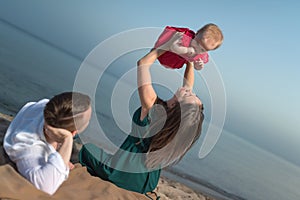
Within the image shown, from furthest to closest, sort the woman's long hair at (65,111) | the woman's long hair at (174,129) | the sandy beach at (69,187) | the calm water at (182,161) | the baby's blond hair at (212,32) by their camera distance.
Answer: the calm water at (182,161)
the baby's blond hair at (212,32)
the woman's long hair at (174,129)
the woman's long hair at (65,111)
the sandy beach at (69,187)

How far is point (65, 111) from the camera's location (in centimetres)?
321

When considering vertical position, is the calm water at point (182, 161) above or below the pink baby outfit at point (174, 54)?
below

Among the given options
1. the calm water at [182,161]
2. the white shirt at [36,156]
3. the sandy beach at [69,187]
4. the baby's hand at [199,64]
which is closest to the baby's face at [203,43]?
the baby's hand at [199,64]

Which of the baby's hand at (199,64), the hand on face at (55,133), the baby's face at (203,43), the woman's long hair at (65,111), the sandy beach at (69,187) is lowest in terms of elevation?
the sandy beach at (69,187)

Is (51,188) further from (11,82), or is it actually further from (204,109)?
(11,82)

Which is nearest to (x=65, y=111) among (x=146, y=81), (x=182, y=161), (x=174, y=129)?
(x=146, y=81)

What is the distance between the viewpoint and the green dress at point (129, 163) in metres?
4.14

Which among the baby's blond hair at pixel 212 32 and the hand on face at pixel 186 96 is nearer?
the hand on face at pixel 186 96

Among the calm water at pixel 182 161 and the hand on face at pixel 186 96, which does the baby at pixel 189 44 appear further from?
the calm water at pixel 182 161

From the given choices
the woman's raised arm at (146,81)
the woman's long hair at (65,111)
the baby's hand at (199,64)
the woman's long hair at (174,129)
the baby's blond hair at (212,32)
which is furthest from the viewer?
the baby's hand at (199,64)

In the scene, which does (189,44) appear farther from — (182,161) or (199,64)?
(182,161)

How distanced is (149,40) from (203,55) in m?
0.64

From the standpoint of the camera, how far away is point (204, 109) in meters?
4.21

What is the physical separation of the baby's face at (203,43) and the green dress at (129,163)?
0.83 metres
